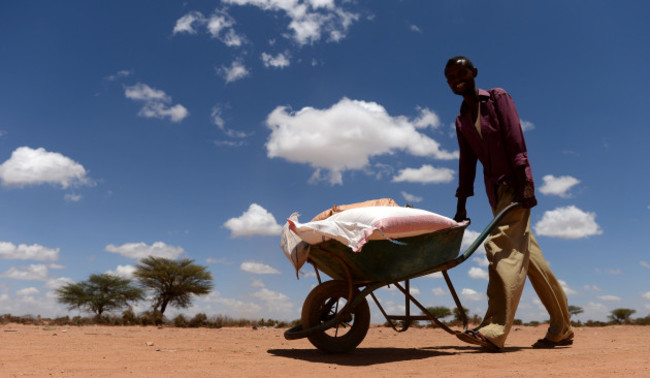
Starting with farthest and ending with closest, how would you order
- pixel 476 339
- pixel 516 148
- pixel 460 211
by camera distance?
pixel 460 211 → pixel 516 148 → pixel 476 339

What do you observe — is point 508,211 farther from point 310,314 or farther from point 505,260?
point 310,314

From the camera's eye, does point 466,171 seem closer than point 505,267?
No

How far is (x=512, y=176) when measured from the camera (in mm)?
4957

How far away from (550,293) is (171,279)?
55.2ft

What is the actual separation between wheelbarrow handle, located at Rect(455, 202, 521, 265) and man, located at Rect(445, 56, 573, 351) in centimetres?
15

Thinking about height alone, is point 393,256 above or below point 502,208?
below

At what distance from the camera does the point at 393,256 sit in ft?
14.4

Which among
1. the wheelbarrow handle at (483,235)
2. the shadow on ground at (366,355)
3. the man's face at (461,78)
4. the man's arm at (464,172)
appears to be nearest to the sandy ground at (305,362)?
the shadow on ground at (366,355)

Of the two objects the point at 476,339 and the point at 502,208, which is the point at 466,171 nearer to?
the point at 502,208

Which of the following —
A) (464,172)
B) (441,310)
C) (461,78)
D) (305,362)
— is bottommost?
(305,362)

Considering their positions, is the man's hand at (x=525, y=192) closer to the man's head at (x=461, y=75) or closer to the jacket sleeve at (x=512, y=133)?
the jacket sleeve at (x=512, y=133)


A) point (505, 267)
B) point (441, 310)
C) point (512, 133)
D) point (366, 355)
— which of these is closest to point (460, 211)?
point (505, 267)

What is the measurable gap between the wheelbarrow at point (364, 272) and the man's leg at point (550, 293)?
0.79m

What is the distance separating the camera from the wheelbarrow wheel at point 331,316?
4.46 metres
